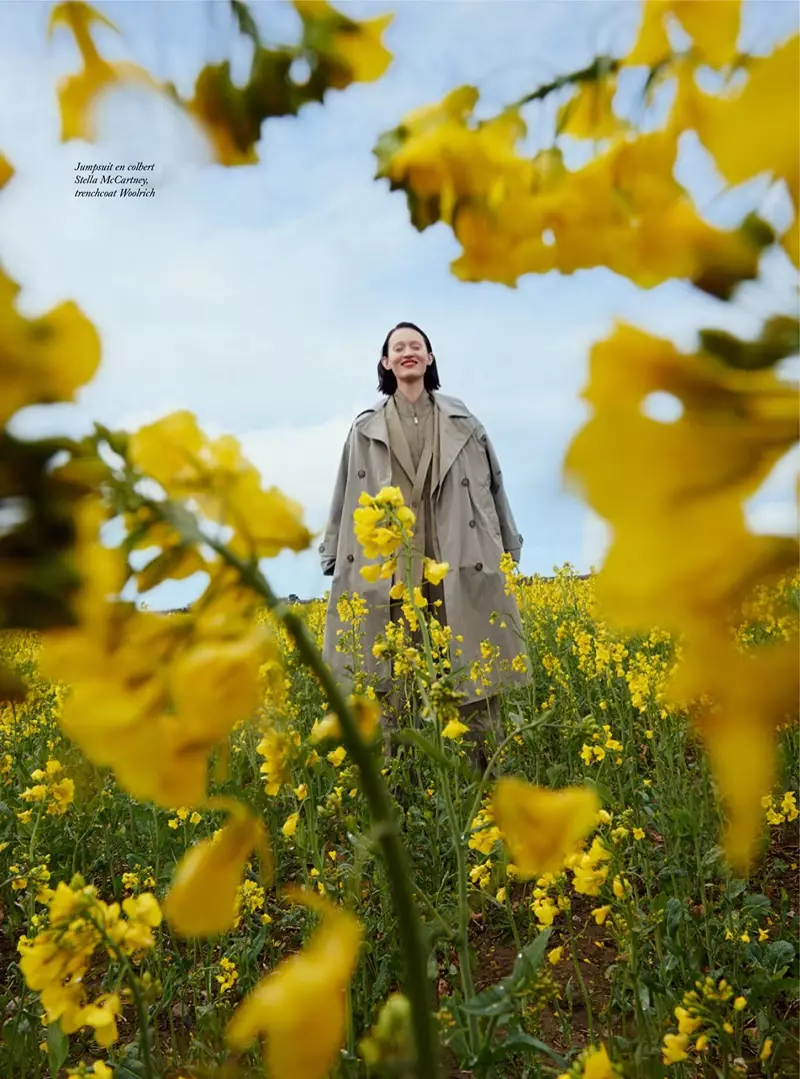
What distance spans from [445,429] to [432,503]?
0.40m

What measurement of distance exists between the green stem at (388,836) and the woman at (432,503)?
403 cm

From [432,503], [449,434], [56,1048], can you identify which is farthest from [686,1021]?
[449,434]

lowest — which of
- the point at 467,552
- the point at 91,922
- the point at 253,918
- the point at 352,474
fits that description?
the point at 91,922

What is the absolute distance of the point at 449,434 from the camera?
15.3ft

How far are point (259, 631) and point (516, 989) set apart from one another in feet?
2.27

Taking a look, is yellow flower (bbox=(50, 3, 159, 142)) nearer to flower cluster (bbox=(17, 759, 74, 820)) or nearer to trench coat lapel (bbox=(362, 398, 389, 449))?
flower cluster (bbox=(17, 759, 74, 820))

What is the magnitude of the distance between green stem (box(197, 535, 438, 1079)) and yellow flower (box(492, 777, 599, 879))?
0.33 feet

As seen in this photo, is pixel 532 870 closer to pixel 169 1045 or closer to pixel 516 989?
Result: pixel 516 989

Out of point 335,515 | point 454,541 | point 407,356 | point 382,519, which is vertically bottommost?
point 382,519

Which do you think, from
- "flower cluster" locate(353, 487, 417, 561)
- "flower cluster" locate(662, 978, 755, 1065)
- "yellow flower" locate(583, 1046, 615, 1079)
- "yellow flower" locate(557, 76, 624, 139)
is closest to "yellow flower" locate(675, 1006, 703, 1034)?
"flower cluster" locate(662, 978, 755, 1065)

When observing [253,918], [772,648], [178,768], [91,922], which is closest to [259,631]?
[178,768]

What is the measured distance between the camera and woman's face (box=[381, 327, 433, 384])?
4734 mm

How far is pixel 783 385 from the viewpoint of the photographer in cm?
29

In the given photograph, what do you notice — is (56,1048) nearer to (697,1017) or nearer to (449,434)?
(697,1017)
